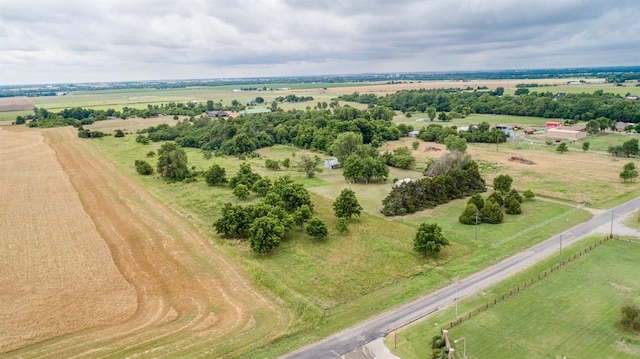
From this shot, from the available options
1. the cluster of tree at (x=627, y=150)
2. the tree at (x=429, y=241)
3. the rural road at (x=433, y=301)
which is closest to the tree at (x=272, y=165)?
the tree at (x=429, y=241)

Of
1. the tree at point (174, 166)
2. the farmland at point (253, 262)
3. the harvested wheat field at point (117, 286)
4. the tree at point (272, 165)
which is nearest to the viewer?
the harvested wheat field at point (117, 286)

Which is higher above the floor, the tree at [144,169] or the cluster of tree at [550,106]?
the cluster of tree at [550,106]

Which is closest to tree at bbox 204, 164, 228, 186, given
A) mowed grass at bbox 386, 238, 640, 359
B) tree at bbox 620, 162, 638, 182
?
mowed grass at bbox 386, 238, 640, 359

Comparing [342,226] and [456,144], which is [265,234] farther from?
[456,144]

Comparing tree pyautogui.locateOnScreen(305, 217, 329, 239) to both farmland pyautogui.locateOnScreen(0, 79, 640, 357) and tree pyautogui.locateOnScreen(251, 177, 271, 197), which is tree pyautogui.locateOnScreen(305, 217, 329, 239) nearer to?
farmland pyautogui.locateOnScreen(0, 79, 640, 357)

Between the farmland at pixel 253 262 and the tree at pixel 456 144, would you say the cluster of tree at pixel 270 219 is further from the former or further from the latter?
the tree at pixel 456 144

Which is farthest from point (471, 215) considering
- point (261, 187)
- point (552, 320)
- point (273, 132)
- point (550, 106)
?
point (550, 106)

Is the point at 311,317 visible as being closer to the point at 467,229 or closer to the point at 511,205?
the point at 467,229

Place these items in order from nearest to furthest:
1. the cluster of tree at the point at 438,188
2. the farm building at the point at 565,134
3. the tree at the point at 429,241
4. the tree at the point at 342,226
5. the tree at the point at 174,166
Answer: the tree at the point at 429,241
the tree at the point at 342,226
the cluster of tree at the point at 438,188
the tree at the point at 174,166
the farm building at the point at 565,134
